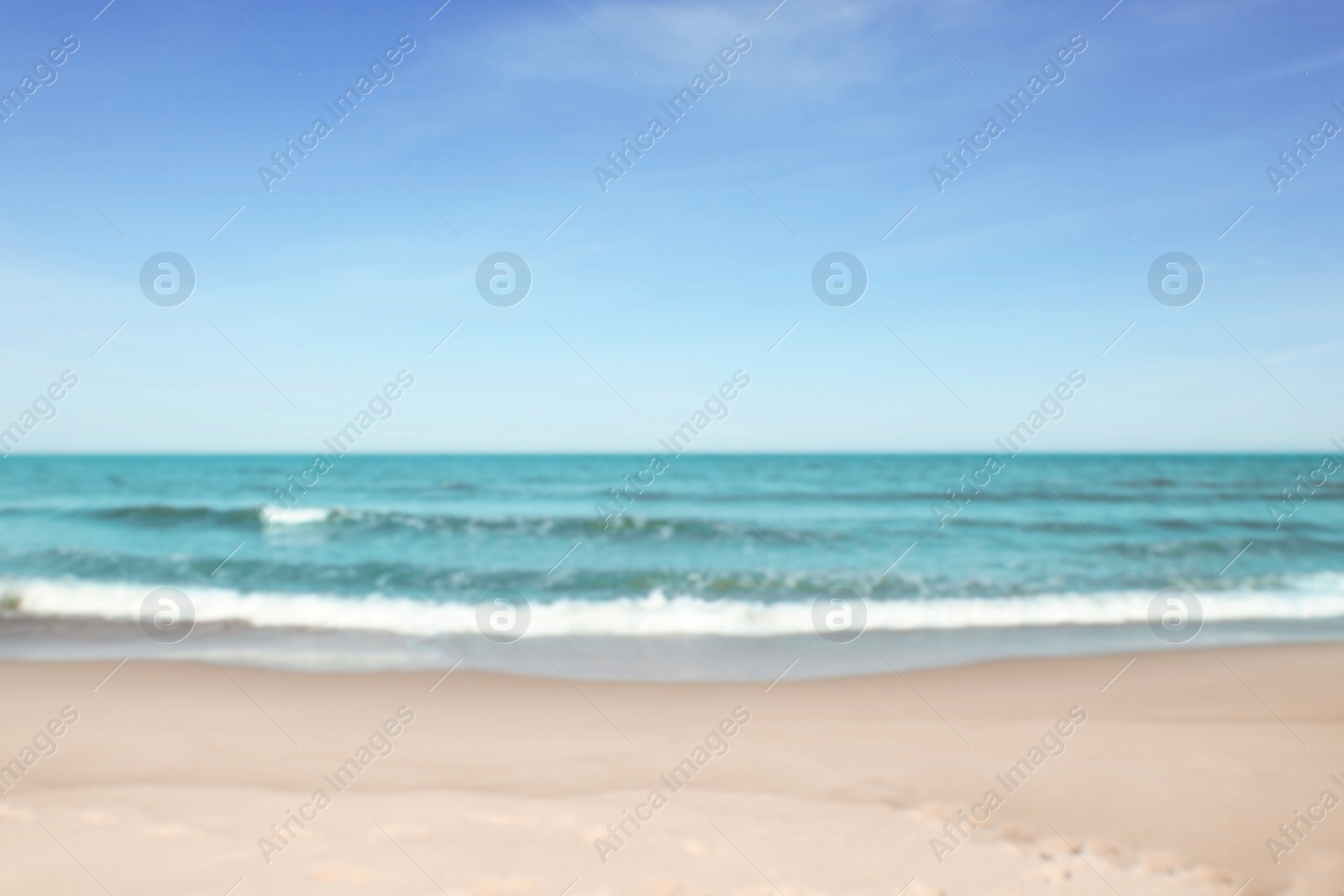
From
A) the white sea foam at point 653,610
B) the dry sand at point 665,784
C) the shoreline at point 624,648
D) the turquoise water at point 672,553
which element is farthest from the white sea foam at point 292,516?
the dry sand at point 665,784

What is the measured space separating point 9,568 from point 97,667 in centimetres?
696

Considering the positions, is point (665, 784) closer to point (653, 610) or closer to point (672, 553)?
point (653, 610)

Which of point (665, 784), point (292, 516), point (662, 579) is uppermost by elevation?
point (292, 516)

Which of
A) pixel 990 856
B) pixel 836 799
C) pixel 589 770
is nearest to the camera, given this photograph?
pixel 990 856

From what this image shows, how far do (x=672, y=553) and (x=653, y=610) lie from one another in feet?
14.9

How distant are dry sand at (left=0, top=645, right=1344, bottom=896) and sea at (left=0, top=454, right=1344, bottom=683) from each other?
0.99m

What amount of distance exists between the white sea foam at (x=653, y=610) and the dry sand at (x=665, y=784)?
203 centimetres

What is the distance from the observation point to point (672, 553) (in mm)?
13672

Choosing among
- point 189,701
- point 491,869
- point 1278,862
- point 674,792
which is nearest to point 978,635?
point 1278,862

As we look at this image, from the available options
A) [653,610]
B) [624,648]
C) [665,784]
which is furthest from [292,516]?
[665,784]

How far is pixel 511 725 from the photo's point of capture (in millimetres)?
5238

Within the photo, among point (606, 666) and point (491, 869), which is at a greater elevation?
point (606, 666)

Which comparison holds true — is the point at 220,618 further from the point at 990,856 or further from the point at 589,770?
the point at 990,856

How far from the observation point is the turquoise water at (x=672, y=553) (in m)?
9.16
